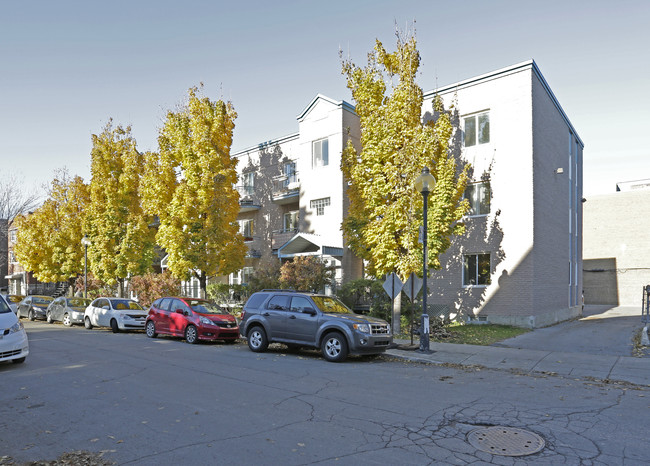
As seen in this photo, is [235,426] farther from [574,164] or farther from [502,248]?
[574,164]

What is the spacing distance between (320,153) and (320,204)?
2.73m

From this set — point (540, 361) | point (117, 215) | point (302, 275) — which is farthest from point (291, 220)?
point (540, 361)

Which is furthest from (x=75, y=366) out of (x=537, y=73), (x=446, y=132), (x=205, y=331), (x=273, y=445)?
(x=537, y=73)

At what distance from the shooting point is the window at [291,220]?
27539 mm

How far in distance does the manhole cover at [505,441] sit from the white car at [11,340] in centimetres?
963

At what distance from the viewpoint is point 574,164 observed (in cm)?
2712

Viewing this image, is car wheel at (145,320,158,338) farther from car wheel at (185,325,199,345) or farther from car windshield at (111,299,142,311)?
car windshield at (111,299,142,311)

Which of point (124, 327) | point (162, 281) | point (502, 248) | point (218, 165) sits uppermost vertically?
point (218, 165)

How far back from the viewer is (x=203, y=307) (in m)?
16.6

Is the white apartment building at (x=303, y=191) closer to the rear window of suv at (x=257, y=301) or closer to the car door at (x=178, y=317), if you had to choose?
the car door at (x=178, y=317)

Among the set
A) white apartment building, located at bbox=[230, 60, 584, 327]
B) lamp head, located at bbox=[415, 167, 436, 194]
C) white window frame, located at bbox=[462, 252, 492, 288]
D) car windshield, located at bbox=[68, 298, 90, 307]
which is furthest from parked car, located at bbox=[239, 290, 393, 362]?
car windshield, located at bbox=[68, 298, 90, 307]

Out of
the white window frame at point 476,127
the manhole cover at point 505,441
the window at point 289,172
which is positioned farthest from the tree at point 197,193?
the manhole cover at point 505,441

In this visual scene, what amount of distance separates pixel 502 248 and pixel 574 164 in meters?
Answer: 10.6

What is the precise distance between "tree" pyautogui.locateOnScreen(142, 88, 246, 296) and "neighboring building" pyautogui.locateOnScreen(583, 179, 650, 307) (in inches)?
1202
